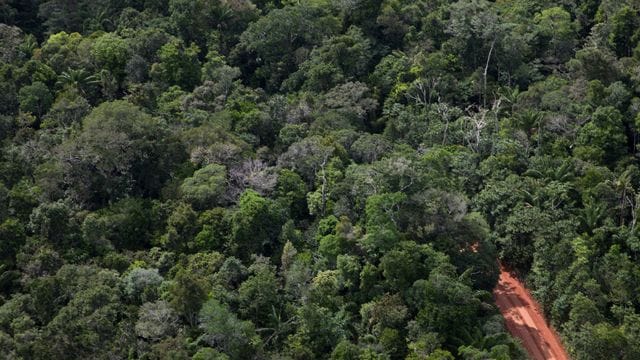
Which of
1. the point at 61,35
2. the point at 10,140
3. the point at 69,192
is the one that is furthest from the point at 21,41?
the point at 69,192

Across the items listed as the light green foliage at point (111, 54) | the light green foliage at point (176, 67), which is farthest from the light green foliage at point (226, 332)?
the light green foliage at point (111, 54)

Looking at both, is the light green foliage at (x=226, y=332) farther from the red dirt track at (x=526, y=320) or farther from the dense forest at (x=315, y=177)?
the red dirt track at (x=526, y=320)

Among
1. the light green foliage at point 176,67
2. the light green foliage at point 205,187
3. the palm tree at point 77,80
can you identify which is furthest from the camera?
the light green foliage at point 176,67

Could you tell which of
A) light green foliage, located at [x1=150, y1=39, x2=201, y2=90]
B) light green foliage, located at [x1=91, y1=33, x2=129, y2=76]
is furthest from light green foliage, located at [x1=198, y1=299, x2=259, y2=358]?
light green foliage, located at [x1=91, y1=33, x2=129, y2=76]

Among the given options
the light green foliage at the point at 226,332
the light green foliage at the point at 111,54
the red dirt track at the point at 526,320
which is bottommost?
the red dirt track at the point at 526,320

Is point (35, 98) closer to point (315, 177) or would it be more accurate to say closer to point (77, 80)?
point (77, 80)

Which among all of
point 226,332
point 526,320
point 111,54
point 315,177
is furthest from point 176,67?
point 526,320

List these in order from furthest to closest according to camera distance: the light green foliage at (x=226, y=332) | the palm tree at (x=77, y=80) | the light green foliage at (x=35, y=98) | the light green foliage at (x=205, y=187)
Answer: the palm tree at (x=77, y=80) → the light green foliage at (x=35, y=98) → the light green foliage at (x=205, y=187) → the light green foliage at (x=226, y=332)

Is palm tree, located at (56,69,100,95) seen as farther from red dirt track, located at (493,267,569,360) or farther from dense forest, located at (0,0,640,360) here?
red dirt track, located at (493,267,569,360)
